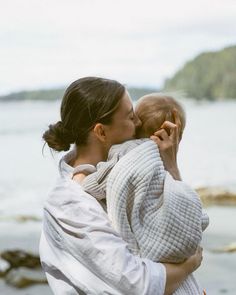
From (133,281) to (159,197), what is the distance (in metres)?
0.16

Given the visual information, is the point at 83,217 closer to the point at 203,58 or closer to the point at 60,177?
the point at 60,177

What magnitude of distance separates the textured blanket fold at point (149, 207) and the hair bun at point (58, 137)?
108mm

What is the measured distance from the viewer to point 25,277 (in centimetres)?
345

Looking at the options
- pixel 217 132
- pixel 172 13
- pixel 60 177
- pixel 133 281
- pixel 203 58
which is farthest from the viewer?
pixel 217 132

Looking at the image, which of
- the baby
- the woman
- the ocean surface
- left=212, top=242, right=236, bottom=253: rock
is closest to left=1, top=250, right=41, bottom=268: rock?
the ocean surface

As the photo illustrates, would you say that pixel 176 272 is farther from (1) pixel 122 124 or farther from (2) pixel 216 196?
(2) pixel 216 196

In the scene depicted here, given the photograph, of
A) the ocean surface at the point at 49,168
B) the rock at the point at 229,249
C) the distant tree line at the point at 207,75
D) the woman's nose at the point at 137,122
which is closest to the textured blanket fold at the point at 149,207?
the woman's nose at the point at 137,122

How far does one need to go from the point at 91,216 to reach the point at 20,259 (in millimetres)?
2536

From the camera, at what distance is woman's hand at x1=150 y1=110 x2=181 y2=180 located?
3.85 feet

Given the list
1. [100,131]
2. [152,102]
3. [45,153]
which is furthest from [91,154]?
[45,153]

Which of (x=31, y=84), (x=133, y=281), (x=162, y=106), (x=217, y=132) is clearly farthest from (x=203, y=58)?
(x=133, y=281)

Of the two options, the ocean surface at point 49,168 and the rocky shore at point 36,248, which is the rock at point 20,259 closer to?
the rocky shore at point 36,248

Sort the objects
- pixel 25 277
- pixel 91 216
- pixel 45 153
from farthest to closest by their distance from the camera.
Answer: pixel 45 153 < pixel 25 277 < pixel 91 216

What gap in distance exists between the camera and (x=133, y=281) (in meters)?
1.04
